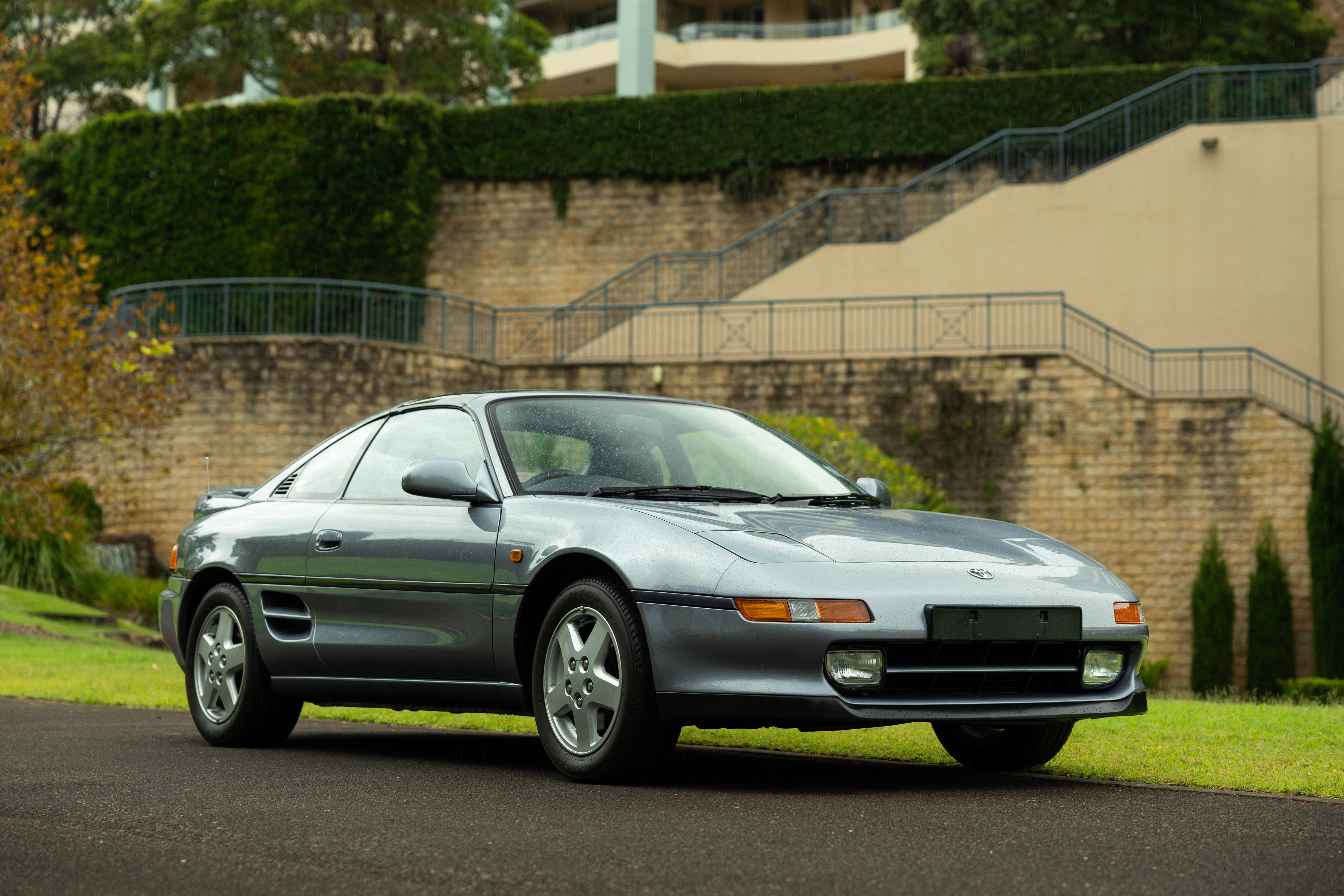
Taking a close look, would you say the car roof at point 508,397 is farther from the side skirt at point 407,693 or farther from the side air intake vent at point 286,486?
the side skirt at point 407,693

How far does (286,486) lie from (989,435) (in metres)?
20.0

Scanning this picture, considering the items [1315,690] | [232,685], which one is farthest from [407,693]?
[1315,690]

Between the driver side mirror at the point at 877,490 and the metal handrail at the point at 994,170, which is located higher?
the metal handrail at the point at 994,170

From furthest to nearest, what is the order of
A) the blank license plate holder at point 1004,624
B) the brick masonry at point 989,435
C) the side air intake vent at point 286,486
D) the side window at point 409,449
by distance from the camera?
the brick masonry at point 989,435 → the side air intake vent at point 286,486 → the side window at point 409,449 → the blank license plate holder at point 1004,624

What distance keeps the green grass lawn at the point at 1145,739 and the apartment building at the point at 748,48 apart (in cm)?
4428

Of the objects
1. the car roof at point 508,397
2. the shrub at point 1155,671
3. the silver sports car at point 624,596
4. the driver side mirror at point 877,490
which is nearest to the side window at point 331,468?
the silver sports car at point 624,596

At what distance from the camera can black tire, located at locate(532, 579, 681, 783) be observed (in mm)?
5410

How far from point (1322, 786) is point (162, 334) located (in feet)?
65.7

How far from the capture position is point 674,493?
20.4ft

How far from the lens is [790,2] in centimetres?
5719

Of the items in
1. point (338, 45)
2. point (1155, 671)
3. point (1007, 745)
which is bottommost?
point (1155, 671)

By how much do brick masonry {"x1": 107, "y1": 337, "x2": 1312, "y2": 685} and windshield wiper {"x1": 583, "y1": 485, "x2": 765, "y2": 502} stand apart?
20.0 meters

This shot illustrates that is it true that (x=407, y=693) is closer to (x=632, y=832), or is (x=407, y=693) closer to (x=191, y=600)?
(x=191, y=600)

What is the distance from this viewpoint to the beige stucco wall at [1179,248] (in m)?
29.5
